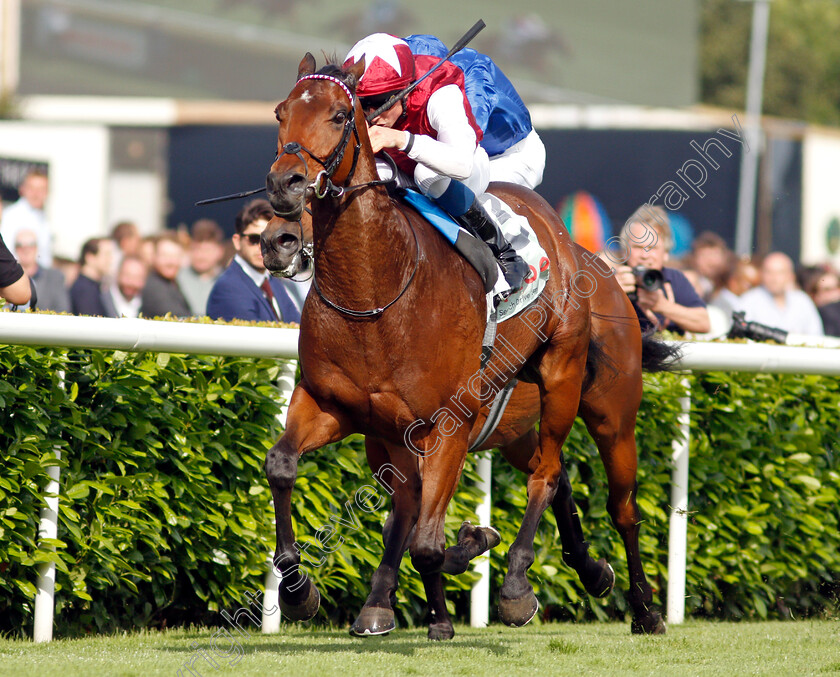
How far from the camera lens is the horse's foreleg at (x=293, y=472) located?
389 cm

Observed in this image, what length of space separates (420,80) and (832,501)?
11.7 feet

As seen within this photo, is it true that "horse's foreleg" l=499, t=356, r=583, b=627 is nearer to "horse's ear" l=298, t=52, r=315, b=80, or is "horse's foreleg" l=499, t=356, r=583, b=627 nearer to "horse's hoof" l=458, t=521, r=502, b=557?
"horse's hoof" l=458, t=521, r=502, b=557

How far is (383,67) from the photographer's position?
13.7 ft

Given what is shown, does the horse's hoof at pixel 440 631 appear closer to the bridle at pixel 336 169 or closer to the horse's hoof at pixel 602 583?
the horse's hoof at pixel 602 583

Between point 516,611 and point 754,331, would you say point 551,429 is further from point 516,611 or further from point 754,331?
point 754,331

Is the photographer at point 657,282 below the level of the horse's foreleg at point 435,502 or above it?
above

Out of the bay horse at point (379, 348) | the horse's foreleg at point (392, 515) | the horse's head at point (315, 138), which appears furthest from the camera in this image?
the horse's foreleg at point (392, 515)

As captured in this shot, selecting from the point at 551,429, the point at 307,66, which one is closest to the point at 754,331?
the point at 551,429

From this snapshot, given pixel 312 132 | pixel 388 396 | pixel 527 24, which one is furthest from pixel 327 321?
pixel 527 24

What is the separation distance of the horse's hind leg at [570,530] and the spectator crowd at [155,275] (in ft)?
5.07

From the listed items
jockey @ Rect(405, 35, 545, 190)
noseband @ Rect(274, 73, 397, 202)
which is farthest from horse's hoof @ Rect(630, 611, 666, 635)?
noseband @ Rect(274, 73, 397, 202)

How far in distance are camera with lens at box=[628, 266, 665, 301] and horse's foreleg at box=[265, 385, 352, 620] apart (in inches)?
106

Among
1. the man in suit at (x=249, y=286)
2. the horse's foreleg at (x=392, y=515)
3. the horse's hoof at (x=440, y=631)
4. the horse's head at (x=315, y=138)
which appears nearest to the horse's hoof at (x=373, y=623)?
the horse's foreleg at (x=392, y=515)

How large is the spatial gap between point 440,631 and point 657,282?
2507mm
